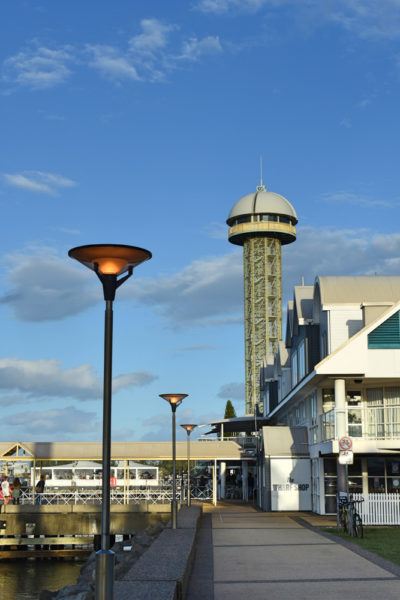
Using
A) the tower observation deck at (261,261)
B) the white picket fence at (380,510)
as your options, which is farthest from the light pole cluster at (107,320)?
the tower observation deck at (261,261)

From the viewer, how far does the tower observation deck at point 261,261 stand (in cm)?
9662

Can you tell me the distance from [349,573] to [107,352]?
23.9 feet

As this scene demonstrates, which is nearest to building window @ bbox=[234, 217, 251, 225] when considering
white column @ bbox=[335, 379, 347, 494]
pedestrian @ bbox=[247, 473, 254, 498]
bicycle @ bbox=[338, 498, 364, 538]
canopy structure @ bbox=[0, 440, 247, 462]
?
pedestrian @ bbox=[247, 473, 254, 498]

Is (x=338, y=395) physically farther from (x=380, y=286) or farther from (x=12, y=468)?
(x=12, y=468)

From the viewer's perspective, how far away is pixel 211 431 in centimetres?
6775

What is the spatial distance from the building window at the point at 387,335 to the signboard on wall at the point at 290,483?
809 centimetres

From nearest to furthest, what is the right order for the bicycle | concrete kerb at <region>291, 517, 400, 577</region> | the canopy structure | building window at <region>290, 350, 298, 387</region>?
1. concrete kerb at <region>291, 517, 400, 577</region>
2. the bicycle
3. building window at <region>290, 350, 298, 387</region>
4. the canopy structure

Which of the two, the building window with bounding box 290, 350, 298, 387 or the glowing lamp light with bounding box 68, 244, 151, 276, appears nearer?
the glowing lamp light with bounding box 68, 244, 151, 276

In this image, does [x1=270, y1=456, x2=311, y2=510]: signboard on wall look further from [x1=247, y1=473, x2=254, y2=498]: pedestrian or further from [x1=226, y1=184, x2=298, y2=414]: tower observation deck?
[x1=226, y1=184, x2=298, y2=414]: tower observation deck

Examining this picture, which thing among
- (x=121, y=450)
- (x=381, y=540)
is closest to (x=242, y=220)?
(x=121, y=450)

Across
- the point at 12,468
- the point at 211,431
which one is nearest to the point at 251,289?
the point at 211,431

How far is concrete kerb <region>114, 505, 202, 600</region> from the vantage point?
9.12 meters

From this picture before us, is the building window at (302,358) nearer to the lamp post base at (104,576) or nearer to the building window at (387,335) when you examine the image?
the building window at (387,335)

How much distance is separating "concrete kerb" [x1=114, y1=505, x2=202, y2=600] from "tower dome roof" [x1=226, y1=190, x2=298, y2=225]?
8527cm
